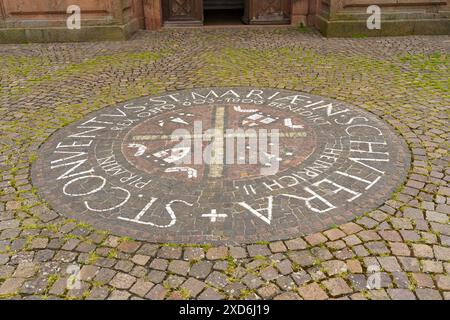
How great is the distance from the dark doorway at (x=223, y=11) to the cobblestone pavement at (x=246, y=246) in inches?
264

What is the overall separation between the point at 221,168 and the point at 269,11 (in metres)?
10.4

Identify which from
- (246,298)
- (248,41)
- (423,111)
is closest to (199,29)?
(248,41)

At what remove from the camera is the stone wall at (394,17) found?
38.4ft

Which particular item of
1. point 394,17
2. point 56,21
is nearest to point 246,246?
point 394,17

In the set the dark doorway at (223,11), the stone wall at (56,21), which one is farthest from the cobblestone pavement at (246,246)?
the dark doorway at (223,11)

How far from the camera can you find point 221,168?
5.04 meters

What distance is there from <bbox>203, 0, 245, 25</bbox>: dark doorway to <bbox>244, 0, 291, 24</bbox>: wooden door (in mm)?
1672

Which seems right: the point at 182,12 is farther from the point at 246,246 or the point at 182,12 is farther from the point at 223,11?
the point at 246,246

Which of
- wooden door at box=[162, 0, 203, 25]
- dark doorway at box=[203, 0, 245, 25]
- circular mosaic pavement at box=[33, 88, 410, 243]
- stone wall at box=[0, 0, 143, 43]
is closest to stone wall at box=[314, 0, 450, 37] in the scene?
wooden door at box=[162, 0, 203, 25]

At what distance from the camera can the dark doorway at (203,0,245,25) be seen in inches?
626

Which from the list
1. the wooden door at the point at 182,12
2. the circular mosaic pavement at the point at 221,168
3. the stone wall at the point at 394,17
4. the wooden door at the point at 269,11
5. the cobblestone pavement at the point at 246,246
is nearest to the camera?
the cobblestone pavement at the point at 246,246

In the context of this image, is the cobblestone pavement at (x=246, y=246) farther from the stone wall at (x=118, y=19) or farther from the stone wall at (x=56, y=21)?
the stone wall at (x=56, y=21)

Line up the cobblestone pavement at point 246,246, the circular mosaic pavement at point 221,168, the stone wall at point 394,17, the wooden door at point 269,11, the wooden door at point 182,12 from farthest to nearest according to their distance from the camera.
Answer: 1. the wooden door at point 182,12
2. the wooden door at point 269,11
3. the stone wall at point 394,17
4. the circular mosaic pavement at point 221,168
5. the cobblestone pavement at point 246,246

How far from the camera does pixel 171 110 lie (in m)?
6.86
